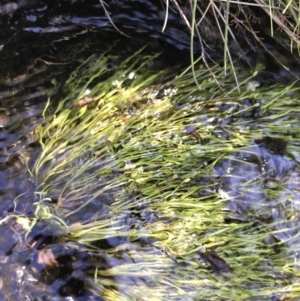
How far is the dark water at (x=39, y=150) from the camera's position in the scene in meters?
2.13

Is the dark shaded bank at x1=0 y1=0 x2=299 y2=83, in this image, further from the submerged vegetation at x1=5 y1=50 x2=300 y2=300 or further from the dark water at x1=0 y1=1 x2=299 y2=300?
the submerged vegetation at x1=5 y1=50 x2=300 y2=300

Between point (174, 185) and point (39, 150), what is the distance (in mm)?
751

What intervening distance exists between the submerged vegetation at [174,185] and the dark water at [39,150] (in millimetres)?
11

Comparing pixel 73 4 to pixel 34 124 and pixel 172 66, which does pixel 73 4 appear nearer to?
pixel 172 66

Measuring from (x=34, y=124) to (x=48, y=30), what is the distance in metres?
0.86

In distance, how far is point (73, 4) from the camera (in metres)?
3.33

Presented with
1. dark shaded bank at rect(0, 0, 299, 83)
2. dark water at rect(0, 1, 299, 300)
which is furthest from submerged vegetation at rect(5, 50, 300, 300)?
dark shaded bank at rect(0, 0, 299, 83)

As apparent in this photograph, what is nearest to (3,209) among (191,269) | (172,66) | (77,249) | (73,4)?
(77,249)

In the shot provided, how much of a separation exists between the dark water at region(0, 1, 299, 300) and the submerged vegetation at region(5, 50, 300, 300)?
0.4 inches

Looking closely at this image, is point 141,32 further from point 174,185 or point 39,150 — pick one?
point 174,185

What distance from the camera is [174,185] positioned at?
7.75 ft

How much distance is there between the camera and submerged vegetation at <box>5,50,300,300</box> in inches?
83.6

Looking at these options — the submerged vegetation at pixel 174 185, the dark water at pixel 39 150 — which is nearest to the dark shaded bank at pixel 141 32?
the dark water at pixel 39 150

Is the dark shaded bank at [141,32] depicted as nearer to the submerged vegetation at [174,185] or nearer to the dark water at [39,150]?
the dark water at [39,150]
